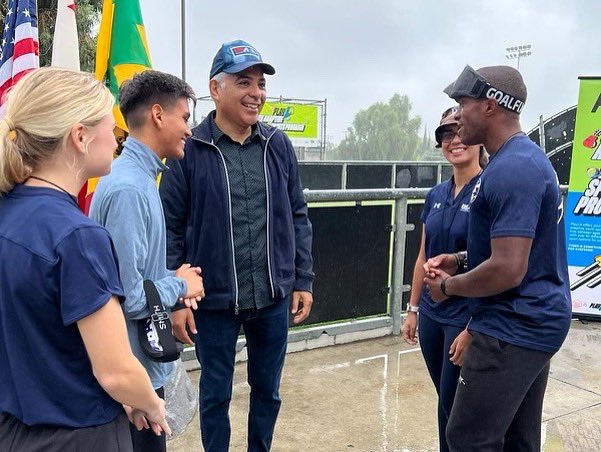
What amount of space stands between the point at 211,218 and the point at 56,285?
1.47m

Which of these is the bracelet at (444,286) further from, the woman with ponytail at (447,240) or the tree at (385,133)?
the tree at (385,133)

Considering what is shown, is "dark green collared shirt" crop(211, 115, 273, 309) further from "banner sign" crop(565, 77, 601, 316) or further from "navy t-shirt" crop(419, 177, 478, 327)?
"banner sign" crop(565, 77, 601, 316)

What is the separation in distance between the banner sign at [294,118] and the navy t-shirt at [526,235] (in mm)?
43240

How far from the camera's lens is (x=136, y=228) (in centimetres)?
208

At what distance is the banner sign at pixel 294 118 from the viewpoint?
45469 millimetres

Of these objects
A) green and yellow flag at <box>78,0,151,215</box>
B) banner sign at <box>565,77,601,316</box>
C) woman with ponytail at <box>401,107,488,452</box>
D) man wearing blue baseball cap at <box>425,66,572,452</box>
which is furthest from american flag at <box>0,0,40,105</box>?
banner sign at <box>565,77,601,316</box>

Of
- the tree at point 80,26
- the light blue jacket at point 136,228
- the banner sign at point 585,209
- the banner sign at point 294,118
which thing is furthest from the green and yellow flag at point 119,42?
the banner sign at point 294,118

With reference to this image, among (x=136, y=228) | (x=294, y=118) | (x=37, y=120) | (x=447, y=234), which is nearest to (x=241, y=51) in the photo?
(x=136, y=228)

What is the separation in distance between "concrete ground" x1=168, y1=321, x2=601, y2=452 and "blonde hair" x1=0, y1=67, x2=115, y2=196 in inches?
100

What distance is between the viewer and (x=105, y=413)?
1.62 meters

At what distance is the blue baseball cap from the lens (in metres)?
2.89

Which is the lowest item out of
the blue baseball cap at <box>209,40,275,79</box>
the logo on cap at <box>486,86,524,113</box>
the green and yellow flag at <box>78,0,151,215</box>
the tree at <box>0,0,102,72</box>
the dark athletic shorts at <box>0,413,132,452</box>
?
the dark athletic shorts at <box>0,413,132,452</box>

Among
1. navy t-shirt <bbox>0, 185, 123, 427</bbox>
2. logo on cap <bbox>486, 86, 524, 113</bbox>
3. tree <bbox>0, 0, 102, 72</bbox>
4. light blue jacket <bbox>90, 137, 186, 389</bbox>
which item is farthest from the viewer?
tree <bbox>0, 0, 102, 72</bbox>

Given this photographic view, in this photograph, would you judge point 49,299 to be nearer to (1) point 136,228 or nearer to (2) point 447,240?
(1) point 136,228
